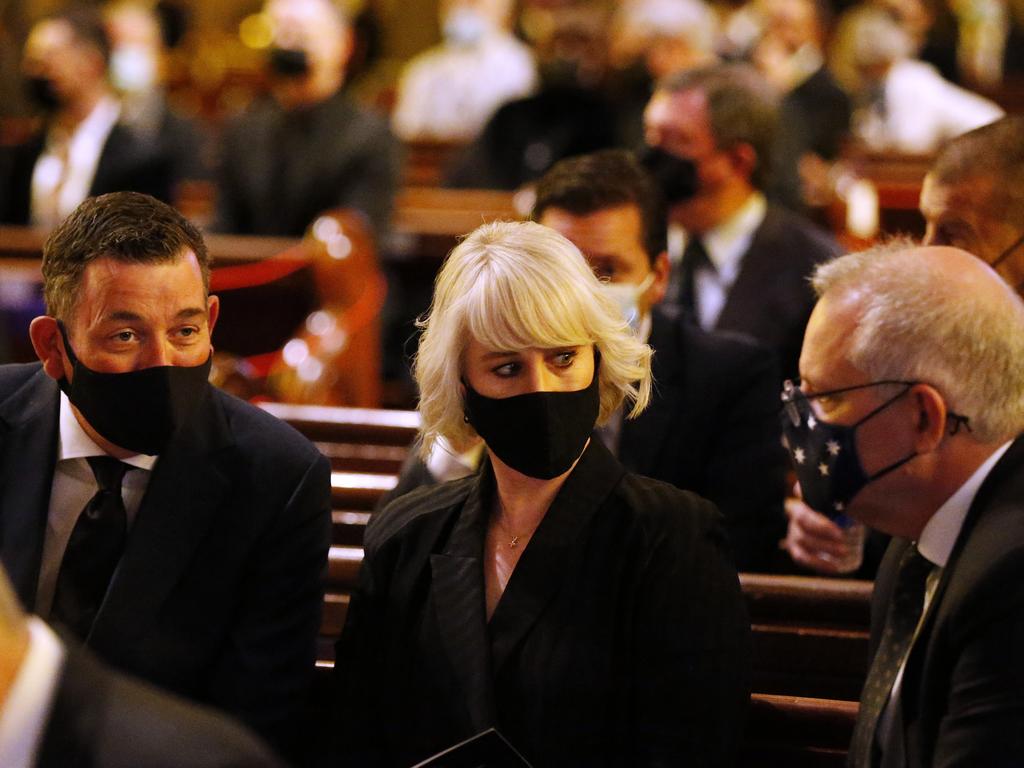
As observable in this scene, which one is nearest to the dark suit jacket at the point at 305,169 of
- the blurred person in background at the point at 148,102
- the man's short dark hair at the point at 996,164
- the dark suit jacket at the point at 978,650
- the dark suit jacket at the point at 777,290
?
the blurred person in background at the point at 148,102

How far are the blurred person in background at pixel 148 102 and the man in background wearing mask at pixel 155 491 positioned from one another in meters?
4.64

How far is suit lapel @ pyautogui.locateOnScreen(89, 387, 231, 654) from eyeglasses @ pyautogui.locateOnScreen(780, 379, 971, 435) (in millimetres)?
870

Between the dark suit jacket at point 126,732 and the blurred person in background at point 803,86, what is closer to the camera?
the dark suit jacket at point 126,732

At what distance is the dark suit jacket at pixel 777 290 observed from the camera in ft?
12.7

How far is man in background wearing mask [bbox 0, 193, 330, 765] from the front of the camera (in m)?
2.21

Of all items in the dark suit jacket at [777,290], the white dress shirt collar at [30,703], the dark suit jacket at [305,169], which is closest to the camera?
the white dress shirt collar at [30,703]

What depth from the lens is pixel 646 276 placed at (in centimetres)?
309

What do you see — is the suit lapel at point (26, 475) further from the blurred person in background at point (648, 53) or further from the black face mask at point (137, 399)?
the blurred person in background at point (648, 53)

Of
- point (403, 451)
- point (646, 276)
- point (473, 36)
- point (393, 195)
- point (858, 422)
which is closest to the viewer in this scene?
point (858, 422)

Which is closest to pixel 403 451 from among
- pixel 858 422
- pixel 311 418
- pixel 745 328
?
pixel 311 418

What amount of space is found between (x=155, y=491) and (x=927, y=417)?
116 centimetres

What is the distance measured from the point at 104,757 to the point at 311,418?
2.70m

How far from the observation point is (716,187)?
13.5ft

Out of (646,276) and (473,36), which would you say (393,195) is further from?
(646,276)
